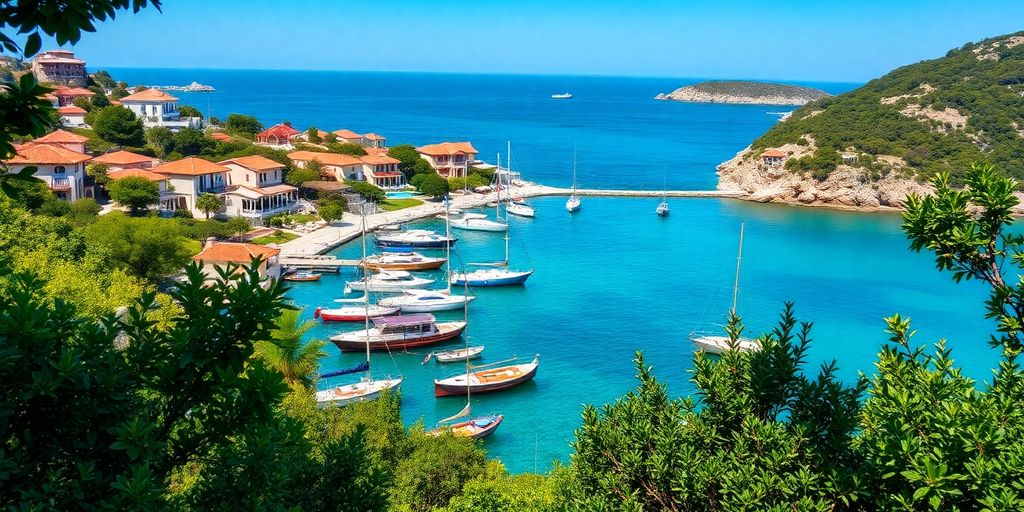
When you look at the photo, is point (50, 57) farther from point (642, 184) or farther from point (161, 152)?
point (642, 184)

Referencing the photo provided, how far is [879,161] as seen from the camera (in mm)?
64250

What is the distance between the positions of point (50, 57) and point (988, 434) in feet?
293

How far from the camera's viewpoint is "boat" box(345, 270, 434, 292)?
3728 cm

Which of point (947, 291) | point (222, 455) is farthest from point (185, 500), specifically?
point (947, 291)

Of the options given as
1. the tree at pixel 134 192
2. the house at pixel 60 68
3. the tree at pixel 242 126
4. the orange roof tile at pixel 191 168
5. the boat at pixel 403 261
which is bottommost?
the boat at pixel 403 261

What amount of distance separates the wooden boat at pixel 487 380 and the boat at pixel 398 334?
342 cm

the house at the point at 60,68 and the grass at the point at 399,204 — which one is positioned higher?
the house at the point at 60,68

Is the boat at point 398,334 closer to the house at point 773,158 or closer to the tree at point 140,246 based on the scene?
the tree at point 140,246

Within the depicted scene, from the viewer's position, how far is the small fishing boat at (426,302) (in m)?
34.7

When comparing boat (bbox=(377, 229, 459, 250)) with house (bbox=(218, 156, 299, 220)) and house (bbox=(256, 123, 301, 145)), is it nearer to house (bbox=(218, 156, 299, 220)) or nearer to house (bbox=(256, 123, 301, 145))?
house (bbox=(218, 156, 299, 220))

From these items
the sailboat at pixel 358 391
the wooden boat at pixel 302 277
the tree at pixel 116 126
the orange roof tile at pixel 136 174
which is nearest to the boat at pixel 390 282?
the wooden boat at pixel 302 277

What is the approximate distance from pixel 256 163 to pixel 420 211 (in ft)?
37.9

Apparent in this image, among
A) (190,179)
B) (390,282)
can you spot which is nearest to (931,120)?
(390,282)

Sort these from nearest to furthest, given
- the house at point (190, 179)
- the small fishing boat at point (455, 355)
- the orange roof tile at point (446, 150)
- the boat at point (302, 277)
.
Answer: the small fishing boat at point (455, 355)
the boat at point (302, 277)
the house at point (190, 179)
the orange roof tile at point (446, 150)
